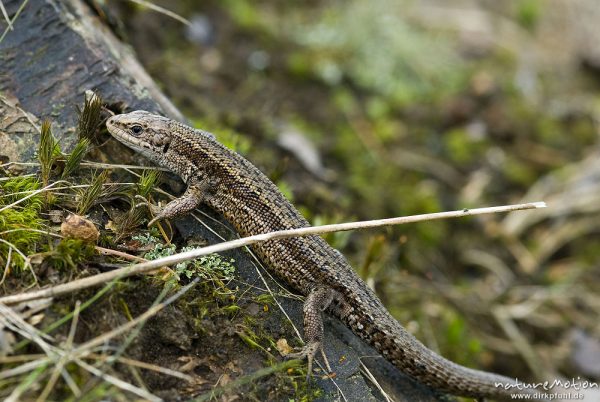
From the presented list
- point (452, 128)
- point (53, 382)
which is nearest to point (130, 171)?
point (53, 382)

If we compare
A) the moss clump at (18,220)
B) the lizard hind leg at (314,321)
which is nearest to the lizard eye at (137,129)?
the moss clump at (18,220)

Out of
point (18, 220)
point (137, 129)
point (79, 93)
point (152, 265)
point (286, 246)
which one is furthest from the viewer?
point (79, 93)

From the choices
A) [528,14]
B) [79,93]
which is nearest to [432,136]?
[528,14]

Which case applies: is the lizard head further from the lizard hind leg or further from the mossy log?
the lizard hind leg

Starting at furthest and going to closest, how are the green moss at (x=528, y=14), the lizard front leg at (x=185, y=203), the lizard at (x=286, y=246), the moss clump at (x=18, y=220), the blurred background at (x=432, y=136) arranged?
the green moss at (x=528, y=14), the blurred background at (x=432, y=136), the lizard at (x=286, y=246), the lizard front leg at (x=185, y=203), the moss clump at (x=18, y=220)

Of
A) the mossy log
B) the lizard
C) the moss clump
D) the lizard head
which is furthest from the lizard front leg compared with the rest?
the moss clump

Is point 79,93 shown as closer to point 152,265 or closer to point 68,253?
point 68,253

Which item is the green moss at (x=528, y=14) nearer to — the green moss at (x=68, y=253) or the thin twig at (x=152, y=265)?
the thin twig at (x=152, y=265)
